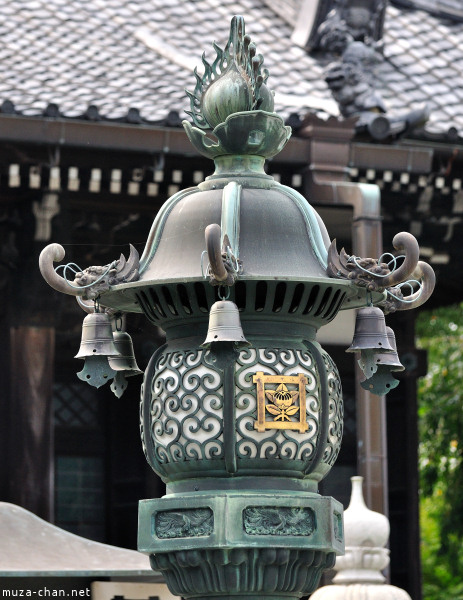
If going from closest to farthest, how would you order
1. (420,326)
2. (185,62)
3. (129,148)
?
(129,148) → (185,62) → (420,326)

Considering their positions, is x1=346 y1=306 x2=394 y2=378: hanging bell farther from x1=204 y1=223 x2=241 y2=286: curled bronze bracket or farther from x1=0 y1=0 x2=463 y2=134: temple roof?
x1=0 y1=0 x2=463 y2=134: temple roof

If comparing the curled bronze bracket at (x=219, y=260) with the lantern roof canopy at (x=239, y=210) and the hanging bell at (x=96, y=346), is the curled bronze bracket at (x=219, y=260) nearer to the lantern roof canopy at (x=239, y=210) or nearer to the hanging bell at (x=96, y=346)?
the lantern roof canopy at (x=239, y=210)

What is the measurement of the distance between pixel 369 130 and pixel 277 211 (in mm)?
6666

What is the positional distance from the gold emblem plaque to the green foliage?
1307cm

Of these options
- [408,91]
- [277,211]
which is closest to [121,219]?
[408,91]

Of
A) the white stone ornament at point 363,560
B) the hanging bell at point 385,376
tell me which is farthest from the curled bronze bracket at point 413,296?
the white stone ornament at point 363,560

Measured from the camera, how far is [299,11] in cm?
1401

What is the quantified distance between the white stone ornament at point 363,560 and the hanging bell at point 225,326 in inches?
207

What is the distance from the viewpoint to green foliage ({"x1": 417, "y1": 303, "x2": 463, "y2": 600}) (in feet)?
59.3

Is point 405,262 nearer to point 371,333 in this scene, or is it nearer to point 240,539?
point 371,333

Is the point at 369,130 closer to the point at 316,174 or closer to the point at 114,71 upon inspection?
the point at 316,174

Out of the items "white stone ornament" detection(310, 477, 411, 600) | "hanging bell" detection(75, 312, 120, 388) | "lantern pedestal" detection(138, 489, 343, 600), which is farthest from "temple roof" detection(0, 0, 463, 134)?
"lantern pedestal" detection(138, 489, 343, 600)

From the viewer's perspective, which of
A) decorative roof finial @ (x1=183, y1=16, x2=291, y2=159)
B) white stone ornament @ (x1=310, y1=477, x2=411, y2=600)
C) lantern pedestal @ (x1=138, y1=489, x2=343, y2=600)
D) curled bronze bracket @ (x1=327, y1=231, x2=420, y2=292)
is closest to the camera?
lantern pedestal @ (x1=138, y1=489, x2=343, y2=600)

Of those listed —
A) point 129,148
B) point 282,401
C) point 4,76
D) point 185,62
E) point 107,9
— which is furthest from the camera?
point 107,9
